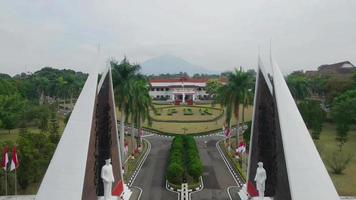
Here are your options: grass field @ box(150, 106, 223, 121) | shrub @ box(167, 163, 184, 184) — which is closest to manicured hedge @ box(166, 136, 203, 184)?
shrub @ box(167, 163, 184, 184)

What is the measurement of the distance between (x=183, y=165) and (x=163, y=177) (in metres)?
1.92

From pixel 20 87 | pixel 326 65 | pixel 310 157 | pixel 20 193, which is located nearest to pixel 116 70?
pixel 20 193

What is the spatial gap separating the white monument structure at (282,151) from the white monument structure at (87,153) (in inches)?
336

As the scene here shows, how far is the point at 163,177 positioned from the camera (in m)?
30.8

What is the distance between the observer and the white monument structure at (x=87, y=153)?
15641 millimetres

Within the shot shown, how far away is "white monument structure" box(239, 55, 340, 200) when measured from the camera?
50.3 feet

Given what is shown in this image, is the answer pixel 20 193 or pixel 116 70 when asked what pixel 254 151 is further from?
pixel 20 193

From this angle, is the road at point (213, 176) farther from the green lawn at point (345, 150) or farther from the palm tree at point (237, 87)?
the green lawn at point (345, 150)

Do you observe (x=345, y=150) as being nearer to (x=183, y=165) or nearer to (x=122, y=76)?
(x=183, y=165)

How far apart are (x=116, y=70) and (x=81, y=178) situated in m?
16.5

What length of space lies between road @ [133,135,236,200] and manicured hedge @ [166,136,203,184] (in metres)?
1.09

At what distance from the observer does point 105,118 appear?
73.6 feet

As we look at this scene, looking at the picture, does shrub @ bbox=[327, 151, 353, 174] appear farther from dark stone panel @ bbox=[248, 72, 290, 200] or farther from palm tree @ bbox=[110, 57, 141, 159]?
palm tree @ bbox=[110, 57, 141, 159]

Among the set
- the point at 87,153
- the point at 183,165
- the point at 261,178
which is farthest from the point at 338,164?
the point at 87,153
